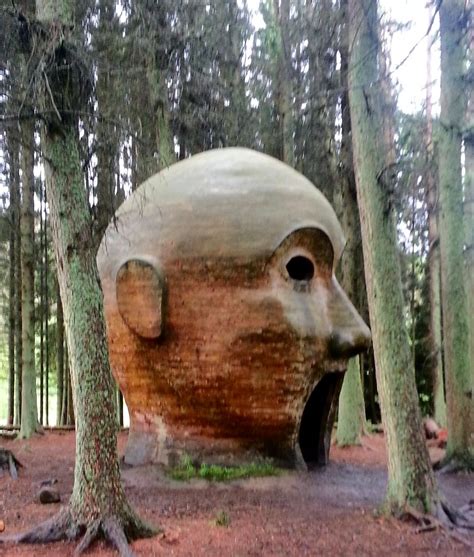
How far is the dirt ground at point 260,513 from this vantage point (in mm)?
6648

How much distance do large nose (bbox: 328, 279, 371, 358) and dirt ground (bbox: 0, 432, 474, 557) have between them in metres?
2.03

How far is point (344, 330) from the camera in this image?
10.7 metres

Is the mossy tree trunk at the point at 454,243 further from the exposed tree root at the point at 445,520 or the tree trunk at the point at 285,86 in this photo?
the tree trunk at the point at 285,86

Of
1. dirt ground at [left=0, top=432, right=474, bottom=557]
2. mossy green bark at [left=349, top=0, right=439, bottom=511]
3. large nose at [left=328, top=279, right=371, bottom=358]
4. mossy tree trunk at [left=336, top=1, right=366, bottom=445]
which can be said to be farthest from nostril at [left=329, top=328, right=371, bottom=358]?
mossy tree trunk at [left=336, top=1, right=366, bottom=445]

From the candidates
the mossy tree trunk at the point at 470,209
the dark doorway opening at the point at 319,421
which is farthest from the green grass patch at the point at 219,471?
the mossy tree trunk at the point at 470,209

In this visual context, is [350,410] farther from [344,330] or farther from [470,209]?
[470,209]

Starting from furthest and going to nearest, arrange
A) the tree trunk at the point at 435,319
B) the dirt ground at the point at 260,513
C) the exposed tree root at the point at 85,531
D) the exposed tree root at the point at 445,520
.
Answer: the tree trunk at the point at 435,319 < the exposed tree root at the point at 445,520 < the dirt ground at the point at 260,513 < the exposed tree root at the point at 85,531

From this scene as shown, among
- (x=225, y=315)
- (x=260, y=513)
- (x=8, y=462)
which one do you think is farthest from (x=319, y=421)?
(x=8, y=462)

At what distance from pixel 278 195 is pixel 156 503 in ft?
16.5

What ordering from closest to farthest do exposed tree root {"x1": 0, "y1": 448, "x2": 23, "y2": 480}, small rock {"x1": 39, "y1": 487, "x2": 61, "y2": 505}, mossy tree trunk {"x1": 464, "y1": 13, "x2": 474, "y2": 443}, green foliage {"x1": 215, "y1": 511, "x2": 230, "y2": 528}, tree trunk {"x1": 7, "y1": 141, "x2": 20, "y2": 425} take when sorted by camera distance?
green foliage {"x1": 215, "y1": 511, "x2": 230, "y2": 528} → small rock {"x1": 39, "y1": 487, "x2": 61, "y2": 505} → exposed tree root {"x1": 0, "y1": 448, "x2": 23, "y2": 480} → mossy tree trunk {"x1": 464, "y1": 13, "x2": 474, "y2": 443} → tree trunk {"x1": 7, "y1": 141, "x2": 20, "y2": 425}

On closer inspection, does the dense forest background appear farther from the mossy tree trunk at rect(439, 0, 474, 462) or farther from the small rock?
the small rock

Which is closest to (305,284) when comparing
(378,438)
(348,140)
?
(348,140)

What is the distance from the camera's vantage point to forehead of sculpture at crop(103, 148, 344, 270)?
33.7ft

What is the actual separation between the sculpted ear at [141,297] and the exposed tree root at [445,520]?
459 cm
